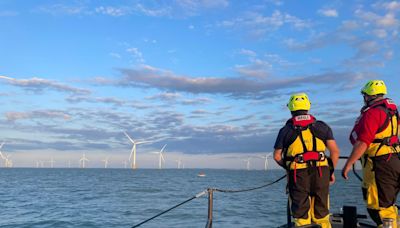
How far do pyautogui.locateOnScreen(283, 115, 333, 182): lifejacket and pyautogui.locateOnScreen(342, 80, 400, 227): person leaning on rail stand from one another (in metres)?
0.44

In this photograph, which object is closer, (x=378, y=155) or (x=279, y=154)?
(x=378, y=155)

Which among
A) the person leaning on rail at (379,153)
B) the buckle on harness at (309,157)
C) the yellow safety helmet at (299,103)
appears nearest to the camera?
the person leaning on rail at (379,153)

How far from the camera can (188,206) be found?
2766 centimetres

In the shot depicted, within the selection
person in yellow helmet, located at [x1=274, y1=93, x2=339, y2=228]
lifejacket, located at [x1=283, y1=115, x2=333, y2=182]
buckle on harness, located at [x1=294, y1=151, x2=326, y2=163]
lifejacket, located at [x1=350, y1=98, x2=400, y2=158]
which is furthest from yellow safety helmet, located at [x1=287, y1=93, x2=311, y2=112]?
lifejacket, located at [x1=350, y1=98, x2=400, y2=158]

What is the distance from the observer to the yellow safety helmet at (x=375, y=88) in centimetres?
575

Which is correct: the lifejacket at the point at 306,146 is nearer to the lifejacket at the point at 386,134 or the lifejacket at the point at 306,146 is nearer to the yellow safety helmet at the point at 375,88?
the lifejacket at the point at 386,134

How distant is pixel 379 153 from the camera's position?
5.52 meters

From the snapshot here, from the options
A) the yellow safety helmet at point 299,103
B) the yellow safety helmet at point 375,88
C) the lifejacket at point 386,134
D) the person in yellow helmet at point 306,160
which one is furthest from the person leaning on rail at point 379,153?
the yellow safety helmet at point 299,103

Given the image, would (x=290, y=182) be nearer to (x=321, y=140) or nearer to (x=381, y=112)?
(x=321, y=140)

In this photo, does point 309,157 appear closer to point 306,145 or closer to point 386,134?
point 306,145

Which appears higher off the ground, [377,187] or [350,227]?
[377,187]

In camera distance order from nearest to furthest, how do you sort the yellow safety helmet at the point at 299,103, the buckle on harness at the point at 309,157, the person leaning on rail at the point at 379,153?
the person leaning on rail at the point at 379,153, the buckle on harness at the point at 309,157, the yellow safety helmet at the point at 299,103

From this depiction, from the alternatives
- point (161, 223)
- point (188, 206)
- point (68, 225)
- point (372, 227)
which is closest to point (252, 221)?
point (161, 223)

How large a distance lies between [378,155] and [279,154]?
4.56 feet
